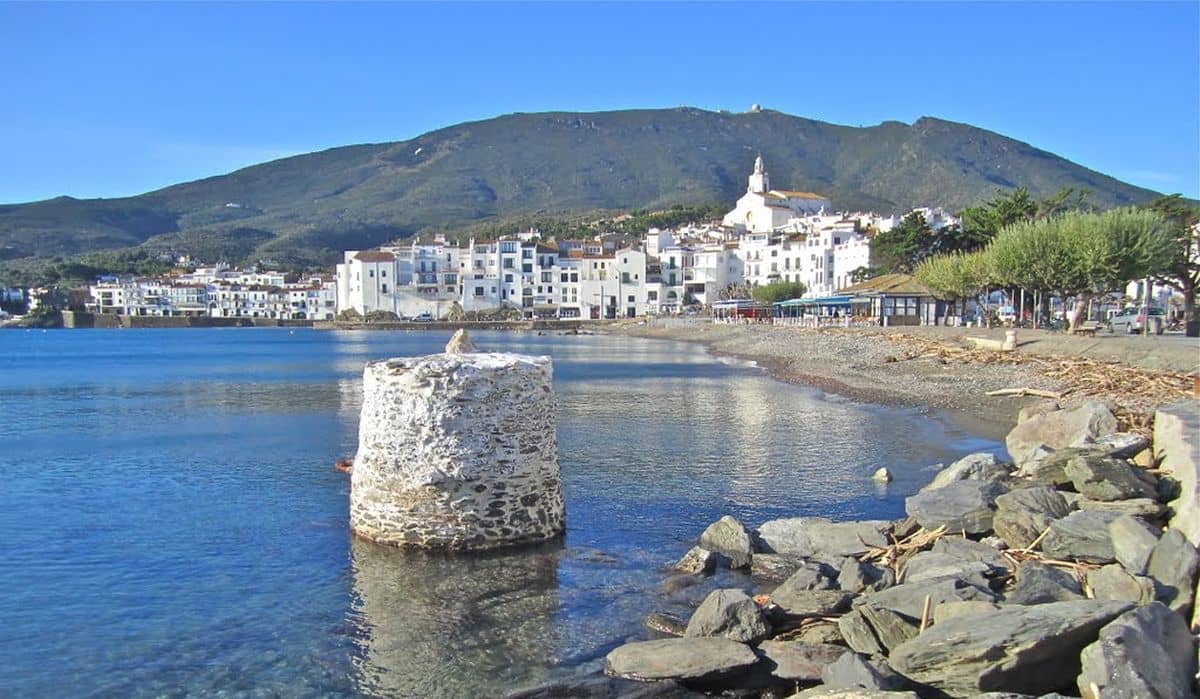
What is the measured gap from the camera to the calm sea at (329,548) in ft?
31.9

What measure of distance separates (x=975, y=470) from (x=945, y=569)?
521cm

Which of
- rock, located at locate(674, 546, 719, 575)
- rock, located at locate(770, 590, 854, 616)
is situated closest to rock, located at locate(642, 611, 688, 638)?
rock, located at locate(770, 590, 854, 616)

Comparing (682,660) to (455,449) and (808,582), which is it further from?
(455,449)

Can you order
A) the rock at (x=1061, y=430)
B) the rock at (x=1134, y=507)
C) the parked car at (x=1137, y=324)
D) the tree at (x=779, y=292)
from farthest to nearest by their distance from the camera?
the tree at (x=779, y=292)
the parked car at (x=1137, y=324)
the rock at (x=1061, y=430)
the rock at (x=1134, y=507)

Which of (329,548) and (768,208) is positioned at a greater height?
(768,208)

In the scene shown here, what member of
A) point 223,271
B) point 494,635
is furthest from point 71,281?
point 494,635

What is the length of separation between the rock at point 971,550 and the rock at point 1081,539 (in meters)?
0.55

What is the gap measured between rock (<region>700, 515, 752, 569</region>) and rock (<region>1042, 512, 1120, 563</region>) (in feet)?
12.0

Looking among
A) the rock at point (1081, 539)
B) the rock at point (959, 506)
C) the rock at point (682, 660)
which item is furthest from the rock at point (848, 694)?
the rock at point (959, 506)

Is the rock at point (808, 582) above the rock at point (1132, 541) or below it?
below

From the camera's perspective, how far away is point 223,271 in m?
195

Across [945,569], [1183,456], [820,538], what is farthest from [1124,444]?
[945,569]

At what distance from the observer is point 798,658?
8.74 meters

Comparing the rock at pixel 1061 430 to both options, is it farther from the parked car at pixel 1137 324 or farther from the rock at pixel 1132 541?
the parked car at pixel 1137 324
